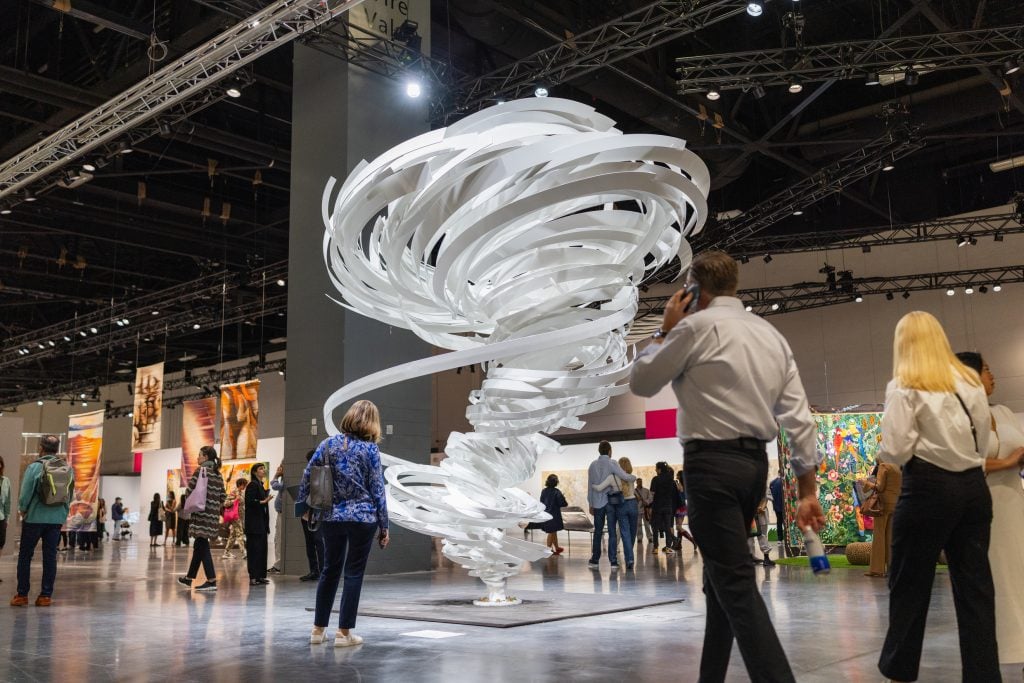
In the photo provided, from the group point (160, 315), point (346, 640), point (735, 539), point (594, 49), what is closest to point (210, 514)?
point (346, 640)

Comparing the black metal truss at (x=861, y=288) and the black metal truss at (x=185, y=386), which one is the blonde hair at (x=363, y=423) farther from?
the black metal truss at (x=185, y=386)

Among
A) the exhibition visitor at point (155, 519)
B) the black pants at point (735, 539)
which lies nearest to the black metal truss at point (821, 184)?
the black pants at point (735, 539)

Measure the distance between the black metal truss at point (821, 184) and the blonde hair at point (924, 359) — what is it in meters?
12.0

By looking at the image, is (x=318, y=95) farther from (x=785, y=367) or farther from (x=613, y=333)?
(x=785, y=367)

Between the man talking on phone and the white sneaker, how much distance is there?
324 cm

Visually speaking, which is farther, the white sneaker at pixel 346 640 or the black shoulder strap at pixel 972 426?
the white sneaker at pixel 346 640

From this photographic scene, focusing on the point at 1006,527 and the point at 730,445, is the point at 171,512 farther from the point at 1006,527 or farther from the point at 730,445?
the point at 730,445

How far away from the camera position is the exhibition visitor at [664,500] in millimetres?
14906

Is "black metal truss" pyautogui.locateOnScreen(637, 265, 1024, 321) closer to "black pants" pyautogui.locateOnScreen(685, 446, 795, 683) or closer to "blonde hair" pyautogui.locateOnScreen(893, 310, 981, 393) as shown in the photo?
"blonde hair" pyautogui.locateOnScreen(893, 310, 981, 393)

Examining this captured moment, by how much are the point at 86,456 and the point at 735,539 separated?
22265 millimetres

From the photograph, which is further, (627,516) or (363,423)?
(627,516)

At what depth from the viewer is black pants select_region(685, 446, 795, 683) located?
280cm

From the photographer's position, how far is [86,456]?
22.3 m

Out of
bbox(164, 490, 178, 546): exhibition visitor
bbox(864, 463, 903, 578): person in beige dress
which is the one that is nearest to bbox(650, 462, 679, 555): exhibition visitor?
bbox(864, 463, 903, 578): person in beige dress
